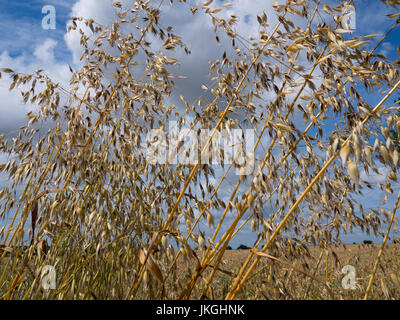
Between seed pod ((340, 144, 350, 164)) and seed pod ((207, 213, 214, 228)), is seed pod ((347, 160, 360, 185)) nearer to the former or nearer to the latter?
seed pod ((340, 144, 350, 164))

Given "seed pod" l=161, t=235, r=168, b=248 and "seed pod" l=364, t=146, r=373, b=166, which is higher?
"seed pod" l=364, t=146, r=373, b=166

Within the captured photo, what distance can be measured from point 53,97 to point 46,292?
1.33 meters

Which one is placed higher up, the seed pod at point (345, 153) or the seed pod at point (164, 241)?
the seed pod at point (345, 153)

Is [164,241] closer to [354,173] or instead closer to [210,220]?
[210,220]

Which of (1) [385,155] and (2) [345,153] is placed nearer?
(2) [345,153]

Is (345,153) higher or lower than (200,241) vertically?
higher

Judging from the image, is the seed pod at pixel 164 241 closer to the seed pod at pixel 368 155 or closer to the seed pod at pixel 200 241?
the seed pod at pixel 200 241

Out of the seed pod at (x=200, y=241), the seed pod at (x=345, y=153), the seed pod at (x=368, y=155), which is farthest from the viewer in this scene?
the seed pod at (x=200, y=241)

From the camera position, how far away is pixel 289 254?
6.88ft

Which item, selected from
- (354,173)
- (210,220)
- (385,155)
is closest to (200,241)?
(210,220)

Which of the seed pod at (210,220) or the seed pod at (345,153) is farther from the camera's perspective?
the seed pod at (210,220)

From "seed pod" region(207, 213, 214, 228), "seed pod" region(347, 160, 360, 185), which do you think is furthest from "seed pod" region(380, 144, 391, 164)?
"seed pod" region(207, 213, 214, 228)

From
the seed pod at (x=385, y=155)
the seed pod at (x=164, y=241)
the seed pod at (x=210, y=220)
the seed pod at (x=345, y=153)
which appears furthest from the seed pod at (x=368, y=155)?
the seed pod at (x=164, y=241)

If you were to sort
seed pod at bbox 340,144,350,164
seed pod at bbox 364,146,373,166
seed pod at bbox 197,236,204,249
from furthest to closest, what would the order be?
seed pod at bbox 197,236,204,249 < seed pod at bbox 364,146,373,166 < seed pod at bbox 340,144,350,164
